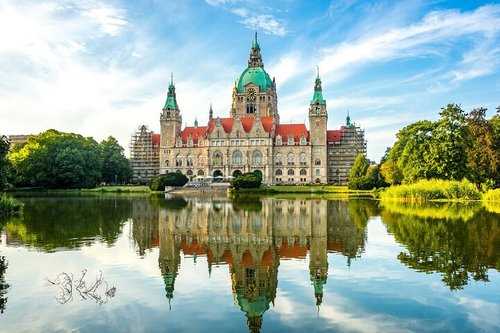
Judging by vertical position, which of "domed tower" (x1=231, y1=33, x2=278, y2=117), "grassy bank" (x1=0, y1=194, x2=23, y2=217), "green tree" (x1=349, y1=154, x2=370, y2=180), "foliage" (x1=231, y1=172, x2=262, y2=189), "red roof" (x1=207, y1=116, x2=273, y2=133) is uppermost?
"domed tower" (x1=231, y1=33, x2=278, y2=117)

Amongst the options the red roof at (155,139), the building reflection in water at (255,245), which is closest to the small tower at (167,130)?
the red roof at (155,139)

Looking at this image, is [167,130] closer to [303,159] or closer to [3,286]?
[303,159]

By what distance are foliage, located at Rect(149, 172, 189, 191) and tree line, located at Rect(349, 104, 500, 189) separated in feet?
119

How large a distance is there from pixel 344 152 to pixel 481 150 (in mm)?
54191

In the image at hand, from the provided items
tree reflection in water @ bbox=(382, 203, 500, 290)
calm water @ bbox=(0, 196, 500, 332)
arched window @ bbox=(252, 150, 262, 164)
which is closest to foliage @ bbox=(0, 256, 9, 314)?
calm water @ bbox=(0, 196, 500, 332)

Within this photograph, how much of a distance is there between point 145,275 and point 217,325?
4.76m

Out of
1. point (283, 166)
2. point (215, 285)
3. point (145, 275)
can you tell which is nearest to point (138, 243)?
point (145, 275)

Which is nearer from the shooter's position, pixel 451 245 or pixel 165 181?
pixel 451 245

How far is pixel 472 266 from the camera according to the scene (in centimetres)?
1368

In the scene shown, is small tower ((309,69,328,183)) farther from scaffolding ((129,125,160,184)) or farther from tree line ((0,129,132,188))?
tree line ((0,129,132,188))

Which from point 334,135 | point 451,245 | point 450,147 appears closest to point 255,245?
Result: point 451,245

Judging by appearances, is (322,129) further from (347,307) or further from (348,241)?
(347,307)

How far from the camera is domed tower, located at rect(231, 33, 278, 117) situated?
111 meters

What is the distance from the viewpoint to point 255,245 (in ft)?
59.5
